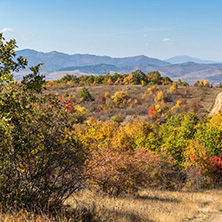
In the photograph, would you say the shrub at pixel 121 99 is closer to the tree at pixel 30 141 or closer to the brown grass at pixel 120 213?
the brown grass at pixel 120 213

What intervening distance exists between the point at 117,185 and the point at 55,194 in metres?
6.40

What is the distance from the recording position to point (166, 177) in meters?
25.0

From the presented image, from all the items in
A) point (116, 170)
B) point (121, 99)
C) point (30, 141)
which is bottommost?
point (116, 170)

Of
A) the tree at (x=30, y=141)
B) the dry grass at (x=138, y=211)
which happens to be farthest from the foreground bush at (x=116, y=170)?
the tree at (x=30, y=141)

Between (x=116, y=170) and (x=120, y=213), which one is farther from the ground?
(x=116, y=170)

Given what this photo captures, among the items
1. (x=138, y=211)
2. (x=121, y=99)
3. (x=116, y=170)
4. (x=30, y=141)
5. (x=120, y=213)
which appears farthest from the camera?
(x=121, y=99)

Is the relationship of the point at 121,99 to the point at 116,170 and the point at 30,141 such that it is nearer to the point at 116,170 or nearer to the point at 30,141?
the point at 116,170

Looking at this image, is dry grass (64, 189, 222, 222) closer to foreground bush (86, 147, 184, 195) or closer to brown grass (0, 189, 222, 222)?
brown grass (0, 189, 222, 222)

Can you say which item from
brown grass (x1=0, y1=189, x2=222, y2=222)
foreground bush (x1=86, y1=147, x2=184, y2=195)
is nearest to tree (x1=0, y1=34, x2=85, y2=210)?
brown grass (x1=0, y1=189, x2=222, y2=222)

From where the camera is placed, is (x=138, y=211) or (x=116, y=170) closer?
(x=138, y=211)

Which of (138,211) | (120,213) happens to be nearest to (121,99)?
(138,211)

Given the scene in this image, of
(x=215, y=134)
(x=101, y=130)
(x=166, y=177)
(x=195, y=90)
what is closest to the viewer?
(x=166, y=177)

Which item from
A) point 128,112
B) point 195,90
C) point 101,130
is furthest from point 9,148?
point 195,90

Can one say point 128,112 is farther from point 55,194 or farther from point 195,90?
point 55,194
